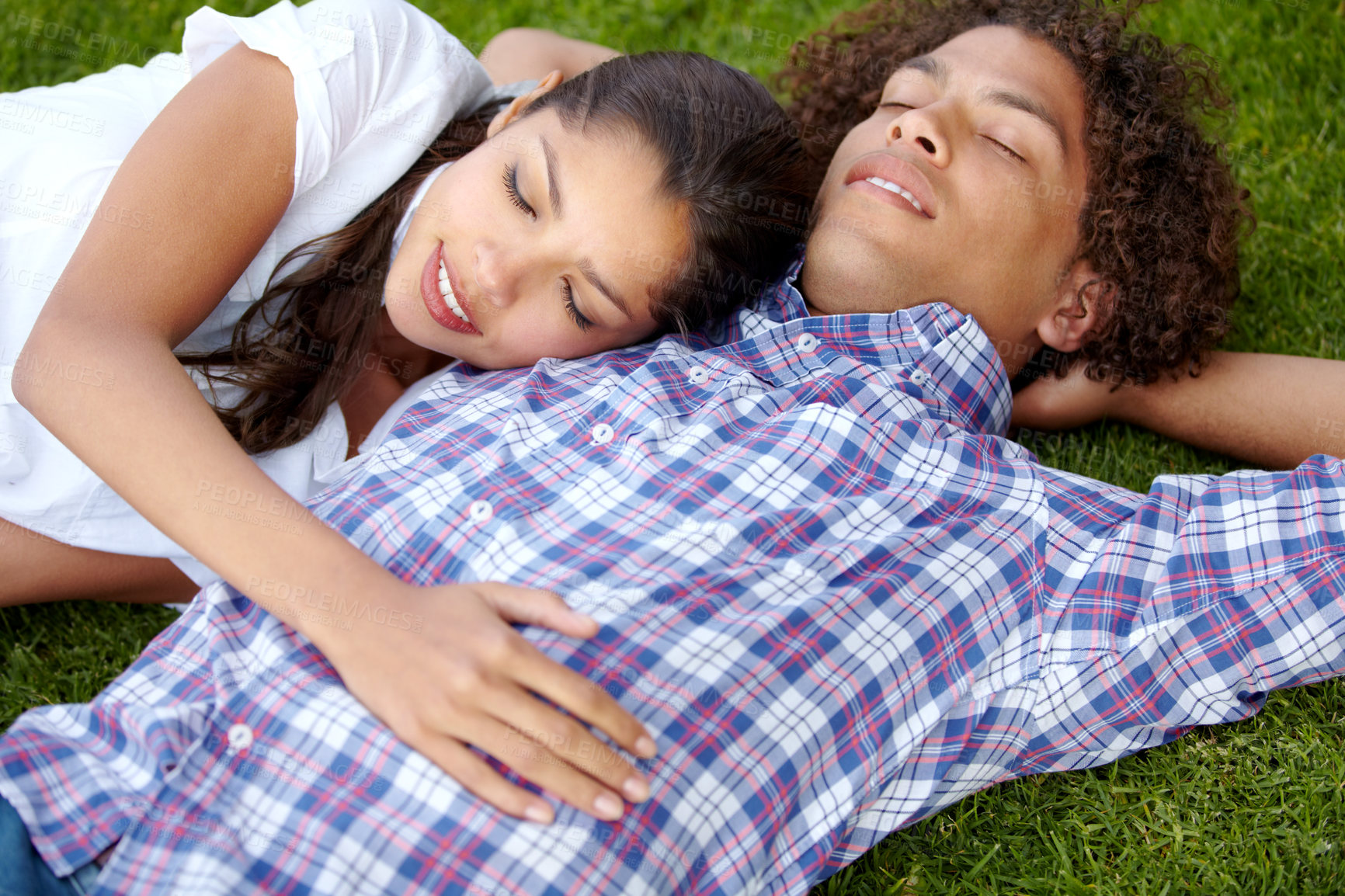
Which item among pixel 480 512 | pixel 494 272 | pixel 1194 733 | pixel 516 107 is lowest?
pixel 1194 733

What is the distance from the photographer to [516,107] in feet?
8.04

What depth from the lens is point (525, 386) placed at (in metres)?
2.23

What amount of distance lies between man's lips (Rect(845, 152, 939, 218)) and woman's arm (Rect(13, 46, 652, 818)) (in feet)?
4.58

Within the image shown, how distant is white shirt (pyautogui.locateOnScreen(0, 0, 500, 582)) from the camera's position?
2.16 meters

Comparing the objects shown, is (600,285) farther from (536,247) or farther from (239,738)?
(239,738)

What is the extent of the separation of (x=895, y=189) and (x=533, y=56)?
141 centimetres

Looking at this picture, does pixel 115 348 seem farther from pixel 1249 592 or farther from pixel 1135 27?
pixel 1135 27

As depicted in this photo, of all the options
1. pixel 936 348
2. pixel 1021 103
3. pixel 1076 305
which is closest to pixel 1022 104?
pixel 1021 103

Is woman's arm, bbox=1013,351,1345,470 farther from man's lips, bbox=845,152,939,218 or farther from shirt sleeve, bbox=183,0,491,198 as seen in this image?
shirt sleeve, bbox=183,0,491,198

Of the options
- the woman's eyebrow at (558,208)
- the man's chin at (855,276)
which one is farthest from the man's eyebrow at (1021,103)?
the woman's eyebrow at (558,208)

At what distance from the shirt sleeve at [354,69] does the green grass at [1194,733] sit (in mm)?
1341

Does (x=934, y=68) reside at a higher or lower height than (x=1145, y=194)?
higher

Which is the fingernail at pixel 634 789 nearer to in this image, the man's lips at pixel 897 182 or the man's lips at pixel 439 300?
the man's lips at pixel 439 300

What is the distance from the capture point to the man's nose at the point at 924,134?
2.46 m
